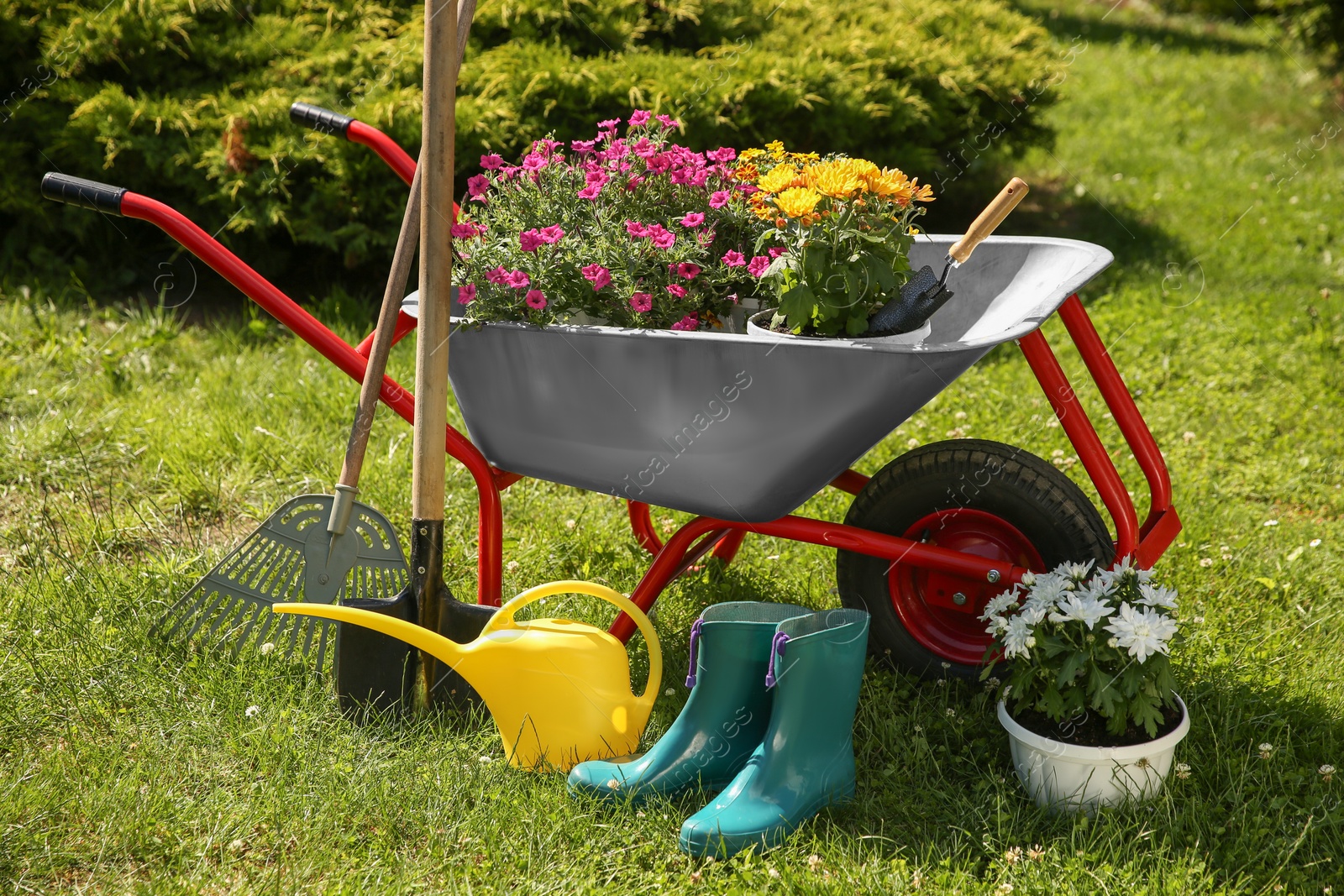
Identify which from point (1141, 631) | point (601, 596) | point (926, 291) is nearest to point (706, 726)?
point (601, 596)

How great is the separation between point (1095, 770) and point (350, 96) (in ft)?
11.3

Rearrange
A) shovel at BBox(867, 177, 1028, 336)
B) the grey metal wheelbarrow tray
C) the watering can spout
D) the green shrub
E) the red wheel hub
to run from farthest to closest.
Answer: the green shrub → the red wheel hub → the watering can spout → shovel at BBox(867, 177, 1028, 336) → the grey metal wheelbarrow tray

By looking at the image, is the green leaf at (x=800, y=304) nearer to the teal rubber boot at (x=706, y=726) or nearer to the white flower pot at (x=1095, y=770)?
the teal rubber boot at (x=706, y=726)

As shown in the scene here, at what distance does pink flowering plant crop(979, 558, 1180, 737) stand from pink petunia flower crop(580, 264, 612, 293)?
34.6 inches

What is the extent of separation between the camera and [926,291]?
184cm

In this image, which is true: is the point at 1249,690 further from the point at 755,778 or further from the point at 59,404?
the point at 59,404

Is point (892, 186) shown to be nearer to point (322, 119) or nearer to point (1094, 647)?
point (1094, 647)

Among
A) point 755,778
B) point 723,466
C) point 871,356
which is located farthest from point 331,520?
point 871,356

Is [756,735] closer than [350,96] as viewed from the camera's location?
Yes

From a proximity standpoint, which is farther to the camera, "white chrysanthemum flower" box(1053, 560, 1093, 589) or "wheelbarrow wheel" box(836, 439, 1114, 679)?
"wheelbarrow wheel" box(836, 439, 1114, 679)

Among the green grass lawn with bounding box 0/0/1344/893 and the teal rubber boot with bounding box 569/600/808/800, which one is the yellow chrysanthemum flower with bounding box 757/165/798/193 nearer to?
the green grass lawn with bounding box 0/0/1344/893

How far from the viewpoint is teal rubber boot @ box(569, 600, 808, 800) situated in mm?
1810

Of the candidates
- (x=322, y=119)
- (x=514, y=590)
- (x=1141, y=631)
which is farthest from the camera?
(x=514, y=590)

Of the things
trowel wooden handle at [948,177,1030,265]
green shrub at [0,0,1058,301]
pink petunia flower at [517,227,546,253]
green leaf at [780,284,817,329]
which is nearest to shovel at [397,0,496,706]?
pink petunia flower at [517,227,546,253]
